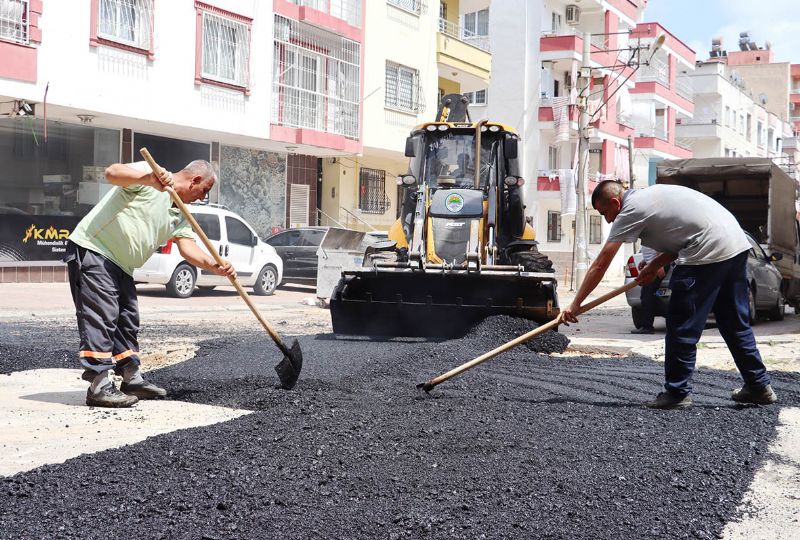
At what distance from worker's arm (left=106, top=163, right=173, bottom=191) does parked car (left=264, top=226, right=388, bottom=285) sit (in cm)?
1489

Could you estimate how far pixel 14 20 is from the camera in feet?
54.9

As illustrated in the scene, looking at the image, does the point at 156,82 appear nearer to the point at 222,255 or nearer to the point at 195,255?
the point at 222,255

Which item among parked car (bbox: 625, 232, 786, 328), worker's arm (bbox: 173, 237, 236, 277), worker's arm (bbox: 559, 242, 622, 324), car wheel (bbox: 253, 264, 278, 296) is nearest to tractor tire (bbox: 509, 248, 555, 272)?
parked car (bbox: 625, 232, 786, 328)

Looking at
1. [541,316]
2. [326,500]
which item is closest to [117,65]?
[541,316]

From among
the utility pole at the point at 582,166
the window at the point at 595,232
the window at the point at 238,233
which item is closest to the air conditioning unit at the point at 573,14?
Result: the window at the point at 595,232

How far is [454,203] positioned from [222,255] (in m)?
8.31

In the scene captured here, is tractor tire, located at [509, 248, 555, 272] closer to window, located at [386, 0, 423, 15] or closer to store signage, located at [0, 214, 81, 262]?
store signage, located at [0, 214, 81, 262]

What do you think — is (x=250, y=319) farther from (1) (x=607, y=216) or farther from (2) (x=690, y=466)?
(2) (x=690, y=466)

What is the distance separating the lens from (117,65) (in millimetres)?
18766

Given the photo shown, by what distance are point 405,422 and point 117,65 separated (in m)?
15.3

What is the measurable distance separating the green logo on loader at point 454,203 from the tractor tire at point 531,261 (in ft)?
2.77

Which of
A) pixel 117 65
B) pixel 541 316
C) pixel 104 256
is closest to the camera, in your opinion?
pixel 104 256

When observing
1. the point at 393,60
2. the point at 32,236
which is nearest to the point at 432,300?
the point at 32,236

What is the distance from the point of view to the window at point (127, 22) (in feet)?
60.8
